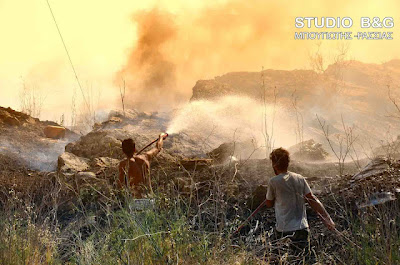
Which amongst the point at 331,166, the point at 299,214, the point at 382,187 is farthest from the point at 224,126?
A: the point at 299,214

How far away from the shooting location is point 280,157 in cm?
516

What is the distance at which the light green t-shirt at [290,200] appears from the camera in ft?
16.8

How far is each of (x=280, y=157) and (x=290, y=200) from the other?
0.43 meters

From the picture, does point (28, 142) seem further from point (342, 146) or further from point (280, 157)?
point (280, 157)

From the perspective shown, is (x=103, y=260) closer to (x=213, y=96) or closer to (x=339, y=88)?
(x=213, y=96)

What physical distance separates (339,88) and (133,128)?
759 inches

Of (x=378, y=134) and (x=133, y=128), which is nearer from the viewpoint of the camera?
(x=133, y=128)

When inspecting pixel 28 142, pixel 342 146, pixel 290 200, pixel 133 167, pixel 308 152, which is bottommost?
pixel 290 200

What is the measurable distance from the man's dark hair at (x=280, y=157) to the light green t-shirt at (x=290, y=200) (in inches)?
4.0

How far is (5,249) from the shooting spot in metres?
4.86

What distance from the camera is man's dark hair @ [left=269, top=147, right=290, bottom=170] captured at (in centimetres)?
516

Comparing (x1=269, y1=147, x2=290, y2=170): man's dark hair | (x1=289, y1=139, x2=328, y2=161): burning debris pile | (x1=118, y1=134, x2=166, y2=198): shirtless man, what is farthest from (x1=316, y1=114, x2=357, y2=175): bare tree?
(x1=118, y1=134, x2=166, y2=198): shirtless man

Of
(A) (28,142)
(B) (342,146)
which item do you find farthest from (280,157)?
(B) (342,146)

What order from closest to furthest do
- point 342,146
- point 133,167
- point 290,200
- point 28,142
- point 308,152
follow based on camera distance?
point 290,200 < point 133,167 < point 308,152 < point 28,142 < point 342,146
